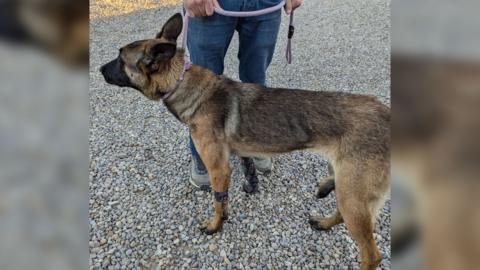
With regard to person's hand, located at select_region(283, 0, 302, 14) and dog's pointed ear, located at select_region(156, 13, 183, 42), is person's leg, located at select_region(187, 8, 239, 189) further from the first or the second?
person's hand, located at select_region(283, 0, 302, 14)

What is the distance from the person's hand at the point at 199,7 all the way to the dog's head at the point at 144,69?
0.24 m

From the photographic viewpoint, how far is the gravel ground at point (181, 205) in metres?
2.76

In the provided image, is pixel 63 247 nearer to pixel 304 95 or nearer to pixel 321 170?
pixel 304 95

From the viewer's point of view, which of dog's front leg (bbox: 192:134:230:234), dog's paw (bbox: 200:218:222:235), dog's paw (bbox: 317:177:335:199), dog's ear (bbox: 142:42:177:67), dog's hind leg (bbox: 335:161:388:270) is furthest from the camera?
dog's paw (bbox: 200:218:222:235)

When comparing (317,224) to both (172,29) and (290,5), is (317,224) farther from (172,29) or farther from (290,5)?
(172,29)

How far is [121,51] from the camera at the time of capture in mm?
2617

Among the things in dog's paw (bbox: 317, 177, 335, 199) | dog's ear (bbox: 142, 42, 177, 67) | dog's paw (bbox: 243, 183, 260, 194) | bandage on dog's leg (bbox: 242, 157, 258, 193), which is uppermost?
dog's ear (bbox: 142, 42, 177, 67)

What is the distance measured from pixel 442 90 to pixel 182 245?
2.61m

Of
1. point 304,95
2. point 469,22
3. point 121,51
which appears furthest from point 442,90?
point 121,51

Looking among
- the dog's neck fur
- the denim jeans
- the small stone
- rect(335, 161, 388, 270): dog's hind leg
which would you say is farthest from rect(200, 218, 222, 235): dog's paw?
the denim jeans

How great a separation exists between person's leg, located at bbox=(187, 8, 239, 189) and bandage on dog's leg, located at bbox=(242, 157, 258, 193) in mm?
826

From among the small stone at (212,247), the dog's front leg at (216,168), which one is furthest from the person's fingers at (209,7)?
the small stone at (212,247)

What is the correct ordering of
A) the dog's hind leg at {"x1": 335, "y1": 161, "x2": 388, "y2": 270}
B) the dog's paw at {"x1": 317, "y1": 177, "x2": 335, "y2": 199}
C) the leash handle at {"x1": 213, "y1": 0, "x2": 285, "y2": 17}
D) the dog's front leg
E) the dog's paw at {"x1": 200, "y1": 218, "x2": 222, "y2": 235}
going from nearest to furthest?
1. the dog's hind leg at {"x1": 335, "y1": 161, "x2": 388, "y2": 270}
2. the leash handle at {"x1": 213, "y1": 0, "x2": 285, "y2": 17}
3. the dog's front leg
4. the dog's paw at {"x1": 317, "y1": 177, "x2": 335, "y2": 199}
5. the dog's paw at {"x1": 200, "y1": 218, "x2": 222, "y2": 235}

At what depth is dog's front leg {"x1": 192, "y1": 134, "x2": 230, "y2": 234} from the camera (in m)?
2.66
